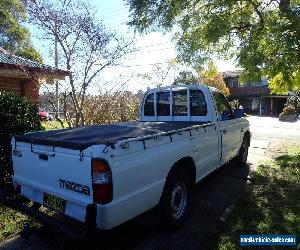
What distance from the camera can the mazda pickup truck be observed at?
3455 millimetres

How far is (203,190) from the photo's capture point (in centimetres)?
681

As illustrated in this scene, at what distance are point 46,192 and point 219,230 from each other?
2516 mm

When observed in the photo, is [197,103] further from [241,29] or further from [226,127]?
[241,29]

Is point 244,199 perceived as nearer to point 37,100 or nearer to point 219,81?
point 37,100

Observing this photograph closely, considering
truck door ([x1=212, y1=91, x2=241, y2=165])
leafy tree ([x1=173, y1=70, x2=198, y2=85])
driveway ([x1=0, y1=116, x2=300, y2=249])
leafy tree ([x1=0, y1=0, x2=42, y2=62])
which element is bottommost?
driveway ([x1=0, y1=116, x2=300, y2=249])

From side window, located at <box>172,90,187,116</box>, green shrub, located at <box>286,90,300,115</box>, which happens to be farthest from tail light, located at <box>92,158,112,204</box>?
green shrub, located at <box>286,90,300,115</box>

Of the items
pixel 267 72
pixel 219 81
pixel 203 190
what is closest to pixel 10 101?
pixel 203 190

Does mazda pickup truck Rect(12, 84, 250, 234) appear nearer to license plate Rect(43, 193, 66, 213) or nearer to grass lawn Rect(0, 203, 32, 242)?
license plate Rect(43, 193, 66, 213)

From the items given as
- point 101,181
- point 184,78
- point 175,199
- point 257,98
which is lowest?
point 175,199

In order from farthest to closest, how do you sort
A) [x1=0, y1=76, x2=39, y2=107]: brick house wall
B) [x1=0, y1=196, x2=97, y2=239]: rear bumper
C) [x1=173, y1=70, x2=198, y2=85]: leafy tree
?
[x1=173, y1=70, x2=198, y2=85]: leafy tree
[x1=0, y1=76, x2=39, y2=107]: brick house wall
[x1=0, y1=196, x2=97, y2=239]: rear bumper

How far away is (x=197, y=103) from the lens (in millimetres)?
6566

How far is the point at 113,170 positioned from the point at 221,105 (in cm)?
408

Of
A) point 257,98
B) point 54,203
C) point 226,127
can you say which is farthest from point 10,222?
point 257,98

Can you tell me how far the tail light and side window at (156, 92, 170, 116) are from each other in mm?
3717
